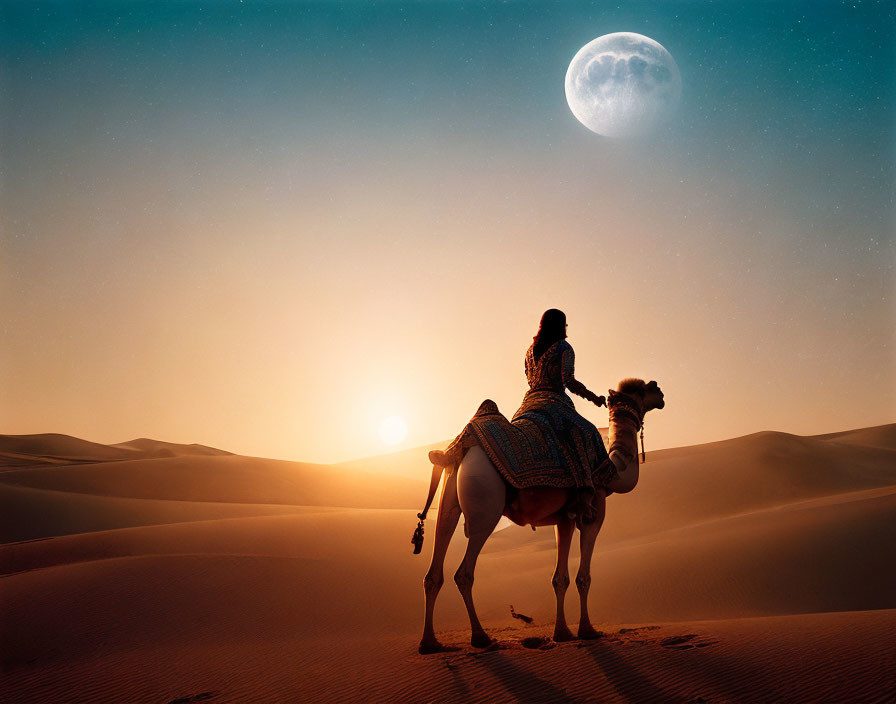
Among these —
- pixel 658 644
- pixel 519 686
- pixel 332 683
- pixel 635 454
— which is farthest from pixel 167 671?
pixel 635 454

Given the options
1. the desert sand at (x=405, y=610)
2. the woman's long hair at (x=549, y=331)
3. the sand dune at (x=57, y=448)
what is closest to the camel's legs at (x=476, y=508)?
the desert sand at (x=405, y=610)

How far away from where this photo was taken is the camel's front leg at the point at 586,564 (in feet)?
25.5

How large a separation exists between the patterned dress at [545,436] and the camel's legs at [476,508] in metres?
0.16

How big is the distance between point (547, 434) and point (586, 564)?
1.79 metres

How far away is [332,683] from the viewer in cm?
667

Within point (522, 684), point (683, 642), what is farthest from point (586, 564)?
point (522, 684)

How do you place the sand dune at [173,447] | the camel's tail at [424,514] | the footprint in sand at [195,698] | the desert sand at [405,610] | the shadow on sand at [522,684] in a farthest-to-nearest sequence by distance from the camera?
the sand dune at [173,447] → the camel's tail at [424,514] → the footprint in sand at [195,698] → the desert sand at [405,610] → the shadow on sand at [522,684]

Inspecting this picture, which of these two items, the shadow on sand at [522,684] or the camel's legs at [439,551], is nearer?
the shadow on sand at [522,684]

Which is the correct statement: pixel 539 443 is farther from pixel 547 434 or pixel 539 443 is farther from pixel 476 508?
pixel 476 508

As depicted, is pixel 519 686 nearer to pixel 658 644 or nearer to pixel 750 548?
pixel 658 644

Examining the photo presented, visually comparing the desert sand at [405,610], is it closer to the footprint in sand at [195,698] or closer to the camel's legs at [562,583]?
the footprint in sand at [195,698]

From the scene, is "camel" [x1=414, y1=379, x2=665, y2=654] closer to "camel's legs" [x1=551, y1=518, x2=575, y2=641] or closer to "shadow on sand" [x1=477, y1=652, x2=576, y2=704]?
"camel's legs" [x1=551, y1=518, x2=575, y2=641]

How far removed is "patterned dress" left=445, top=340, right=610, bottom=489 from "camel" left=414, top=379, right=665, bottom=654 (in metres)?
0.16

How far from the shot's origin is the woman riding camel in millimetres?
7480
